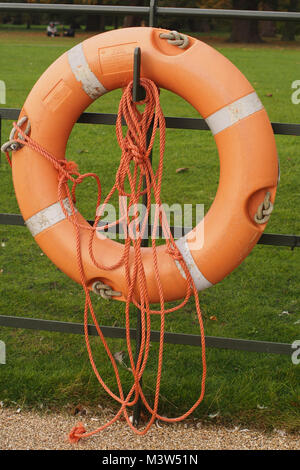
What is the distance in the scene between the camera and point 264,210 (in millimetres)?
2234

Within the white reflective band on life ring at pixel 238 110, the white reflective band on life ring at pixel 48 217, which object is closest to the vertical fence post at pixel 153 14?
the white reflective band on life ring at pixel 238 110

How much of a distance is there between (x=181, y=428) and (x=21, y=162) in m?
1.22

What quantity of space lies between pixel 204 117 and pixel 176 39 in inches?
11.2

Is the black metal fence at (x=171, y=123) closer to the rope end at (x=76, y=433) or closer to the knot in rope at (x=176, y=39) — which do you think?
the knot in rope at (x=176, y=39)

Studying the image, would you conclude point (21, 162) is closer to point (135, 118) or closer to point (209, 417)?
point (135, 118)

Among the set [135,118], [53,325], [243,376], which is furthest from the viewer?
[243,376]

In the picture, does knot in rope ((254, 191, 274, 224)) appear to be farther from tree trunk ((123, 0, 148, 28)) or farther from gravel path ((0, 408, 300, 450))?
tree trunk ((123, 0, 148, 28))

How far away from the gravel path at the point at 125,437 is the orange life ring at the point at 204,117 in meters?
0.57

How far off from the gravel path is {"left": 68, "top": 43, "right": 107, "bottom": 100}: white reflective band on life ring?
1.31 metres

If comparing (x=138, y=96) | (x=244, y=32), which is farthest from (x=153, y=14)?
(x=244, y=32)

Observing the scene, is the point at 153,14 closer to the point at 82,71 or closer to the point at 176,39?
the point at 176,39

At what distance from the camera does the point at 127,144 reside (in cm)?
222

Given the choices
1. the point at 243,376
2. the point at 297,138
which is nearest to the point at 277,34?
the point at 297,138

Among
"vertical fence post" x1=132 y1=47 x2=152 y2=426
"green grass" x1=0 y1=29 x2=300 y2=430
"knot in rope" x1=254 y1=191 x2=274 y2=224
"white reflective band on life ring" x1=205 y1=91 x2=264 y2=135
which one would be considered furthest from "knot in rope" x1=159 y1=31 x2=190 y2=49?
"green grass" x1=0 y1=29 x2=300 y2=430
